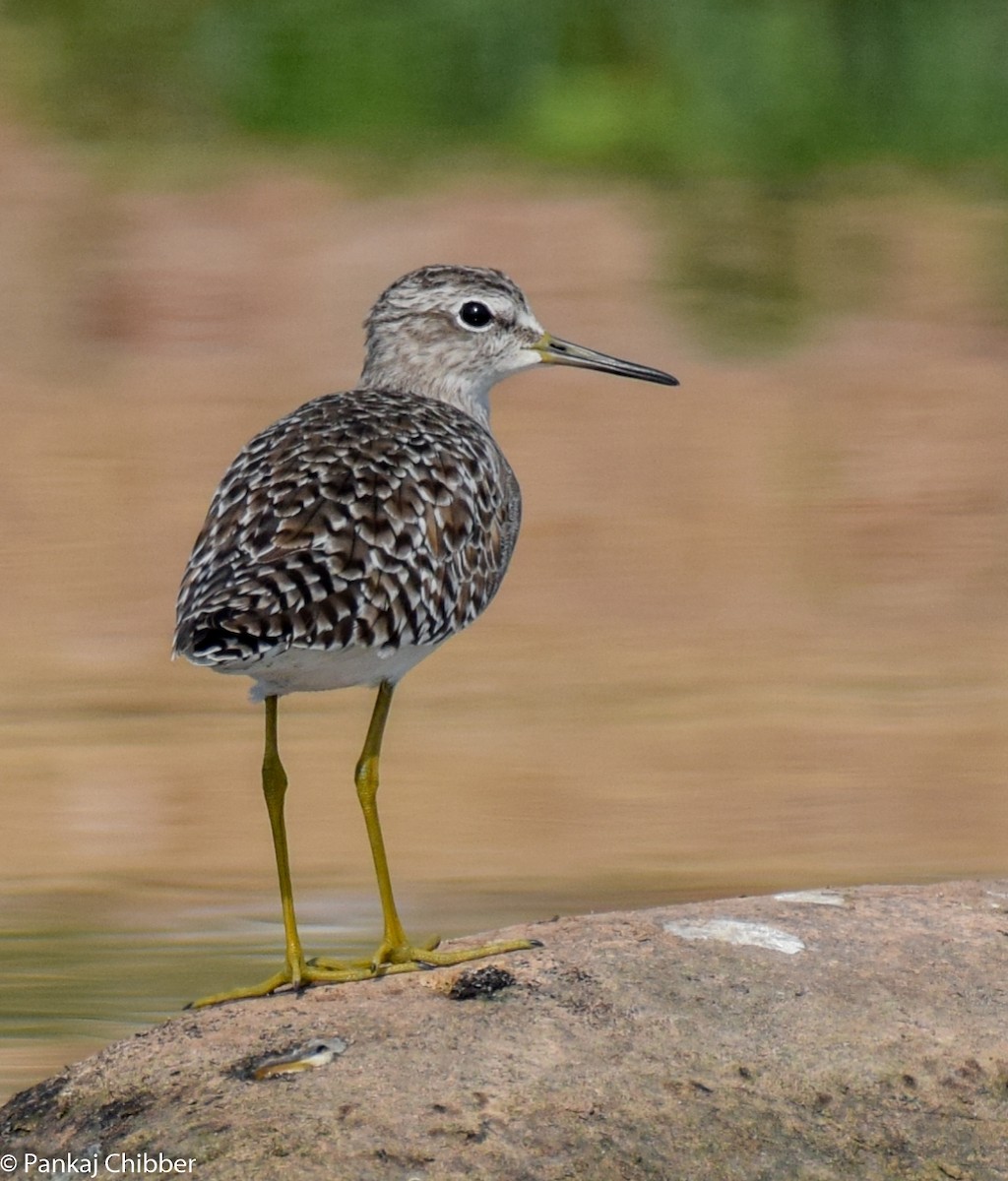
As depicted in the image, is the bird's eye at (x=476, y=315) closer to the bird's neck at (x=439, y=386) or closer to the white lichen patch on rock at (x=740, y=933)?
the bird's neck at (x=439, y=386)

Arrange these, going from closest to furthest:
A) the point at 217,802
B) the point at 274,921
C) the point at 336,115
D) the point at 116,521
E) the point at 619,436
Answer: the point at 274,921, the point at 217,802, the point at 116,521, the point at 619,436, the point at 336,115

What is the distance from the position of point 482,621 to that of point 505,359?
5.96 metres

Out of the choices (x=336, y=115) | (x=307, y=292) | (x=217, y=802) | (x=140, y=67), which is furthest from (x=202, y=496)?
(x=140, y=67)

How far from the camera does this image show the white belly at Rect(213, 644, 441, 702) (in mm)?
8367

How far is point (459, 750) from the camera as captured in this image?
1462cm

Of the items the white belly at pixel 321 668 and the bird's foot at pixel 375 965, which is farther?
the bird's foot at pixel 375 965

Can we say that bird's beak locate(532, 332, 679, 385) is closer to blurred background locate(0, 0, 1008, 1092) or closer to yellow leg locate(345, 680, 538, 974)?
yellow leg locate(345, 680, 538, 974)

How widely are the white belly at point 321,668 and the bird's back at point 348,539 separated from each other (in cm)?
2

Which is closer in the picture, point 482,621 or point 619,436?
point 482,621

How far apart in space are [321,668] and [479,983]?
109cm

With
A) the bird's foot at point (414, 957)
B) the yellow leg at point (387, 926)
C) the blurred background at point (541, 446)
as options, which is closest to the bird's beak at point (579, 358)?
the yellow leg at point (387, 926)

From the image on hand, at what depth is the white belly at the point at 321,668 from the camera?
8367 millimetres

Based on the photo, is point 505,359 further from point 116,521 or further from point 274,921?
point 116,521

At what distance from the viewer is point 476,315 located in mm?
10820
